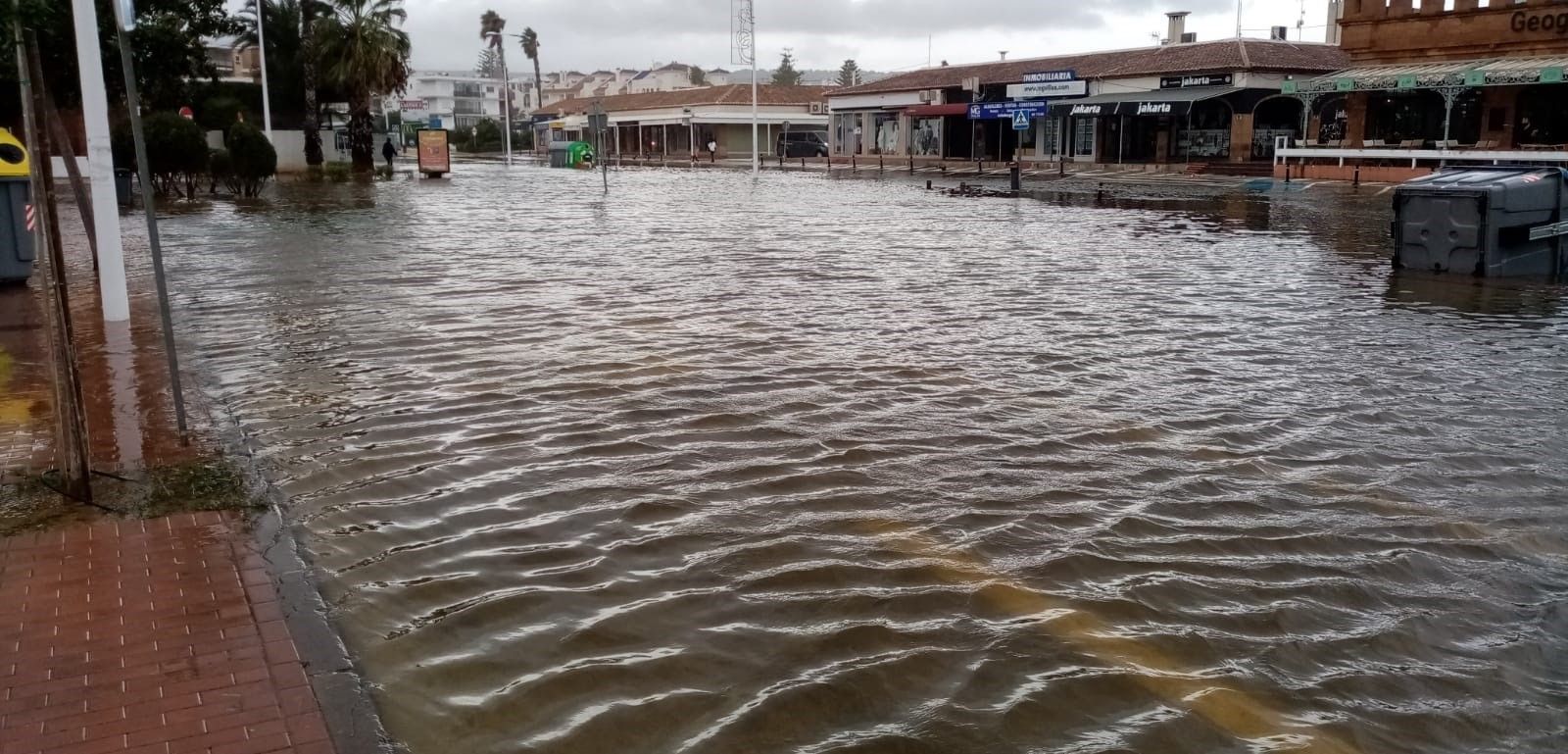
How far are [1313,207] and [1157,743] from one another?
2683 cm

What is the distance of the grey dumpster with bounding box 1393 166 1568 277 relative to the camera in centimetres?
1455

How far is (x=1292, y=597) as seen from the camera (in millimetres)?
5086

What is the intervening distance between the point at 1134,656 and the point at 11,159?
13.1m

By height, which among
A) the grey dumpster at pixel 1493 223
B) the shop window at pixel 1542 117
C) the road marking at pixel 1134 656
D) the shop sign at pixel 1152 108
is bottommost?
the road marking at pixel 1134 656

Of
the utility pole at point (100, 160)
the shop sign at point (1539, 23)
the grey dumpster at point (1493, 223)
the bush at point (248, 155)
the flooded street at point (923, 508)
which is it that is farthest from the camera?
the shop sign at point (1539, 23)

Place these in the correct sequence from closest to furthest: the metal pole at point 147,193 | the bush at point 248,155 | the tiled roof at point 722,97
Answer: the metal pole at point 147,193 < the bush at point 248,155 < the tiled roof at point 722,97

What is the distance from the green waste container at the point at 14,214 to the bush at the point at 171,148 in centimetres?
1412

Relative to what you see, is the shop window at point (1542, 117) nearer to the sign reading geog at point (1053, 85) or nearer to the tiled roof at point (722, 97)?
the sign reading geog at point (1053, 85)

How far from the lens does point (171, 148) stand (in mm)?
27281

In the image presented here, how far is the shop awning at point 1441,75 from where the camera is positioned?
34.1 meters

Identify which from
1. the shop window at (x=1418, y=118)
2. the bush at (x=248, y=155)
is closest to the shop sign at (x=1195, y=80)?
the shop window at (x=1418, y=118)

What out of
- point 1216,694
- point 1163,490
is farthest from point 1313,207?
point 1216,694

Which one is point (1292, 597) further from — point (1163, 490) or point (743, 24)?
point (743, 24)

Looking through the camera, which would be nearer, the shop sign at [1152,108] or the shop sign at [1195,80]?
the shop sign at [1195,80]
